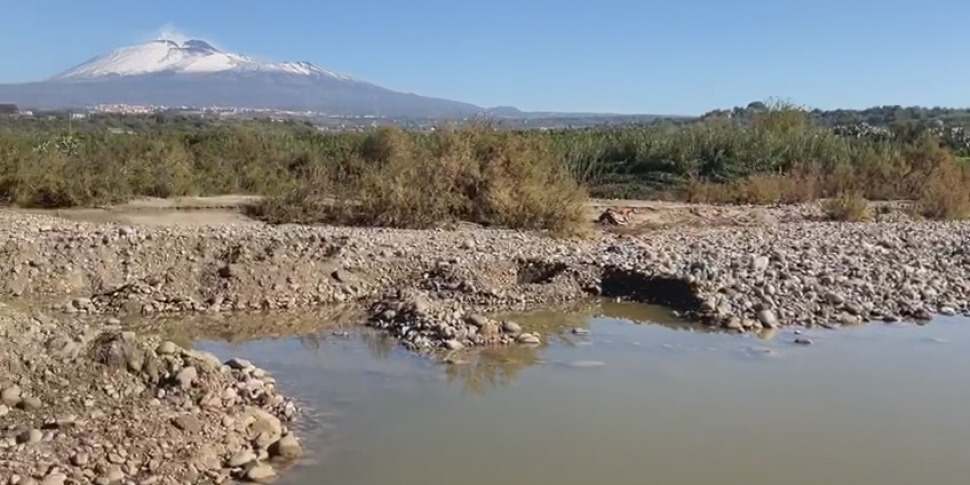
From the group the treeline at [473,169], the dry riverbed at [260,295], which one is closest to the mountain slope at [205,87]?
the treeline at [473,169]

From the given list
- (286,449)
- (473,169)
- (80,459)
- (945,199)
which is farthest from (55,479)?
(945,199)

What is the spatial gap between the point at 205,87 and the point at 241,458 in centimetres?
14926

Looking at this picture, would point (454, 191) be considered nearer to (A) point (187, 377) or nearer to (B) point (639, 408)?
(B) point (639, 408)

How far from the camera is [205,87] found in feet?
491

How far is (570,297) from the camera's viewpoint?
1418 cm

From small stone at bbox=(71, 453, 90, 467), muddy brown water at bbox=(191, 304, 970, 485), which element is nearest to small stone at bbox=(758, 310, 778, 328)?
muddy brown water at bbox=(191, 304, 970, 485)

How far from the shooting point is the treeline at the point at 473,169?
1942 centimetres

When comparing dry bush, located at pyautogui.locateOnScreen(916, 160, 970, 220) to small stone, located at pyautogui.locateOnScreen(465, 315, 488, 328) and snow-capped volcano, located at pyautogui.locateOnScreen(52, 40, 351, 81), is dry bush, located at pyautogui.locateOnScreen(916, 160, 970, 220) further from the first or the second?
snow-capped volcano, located at pyautogui.locateOnScreen(52, 40, 351, 81)

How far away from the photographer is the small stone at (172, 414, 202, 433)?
7.57 meters

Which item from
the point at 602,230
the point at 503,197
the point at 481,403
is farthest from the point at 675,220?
the point at 481,403

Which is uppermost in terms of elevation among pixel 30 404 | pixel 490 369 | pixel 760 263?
pixel 760 263

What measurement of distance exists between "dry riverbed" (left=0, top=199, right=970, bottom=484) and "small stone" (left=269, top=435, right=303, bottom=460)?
0.02 metres

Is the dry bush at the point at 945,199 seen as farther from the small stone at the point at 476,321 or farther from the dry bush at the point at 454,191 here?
the small stone at the point at 476,321

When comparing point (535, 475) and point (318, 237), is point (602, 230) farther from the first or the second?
point (535, 475)
